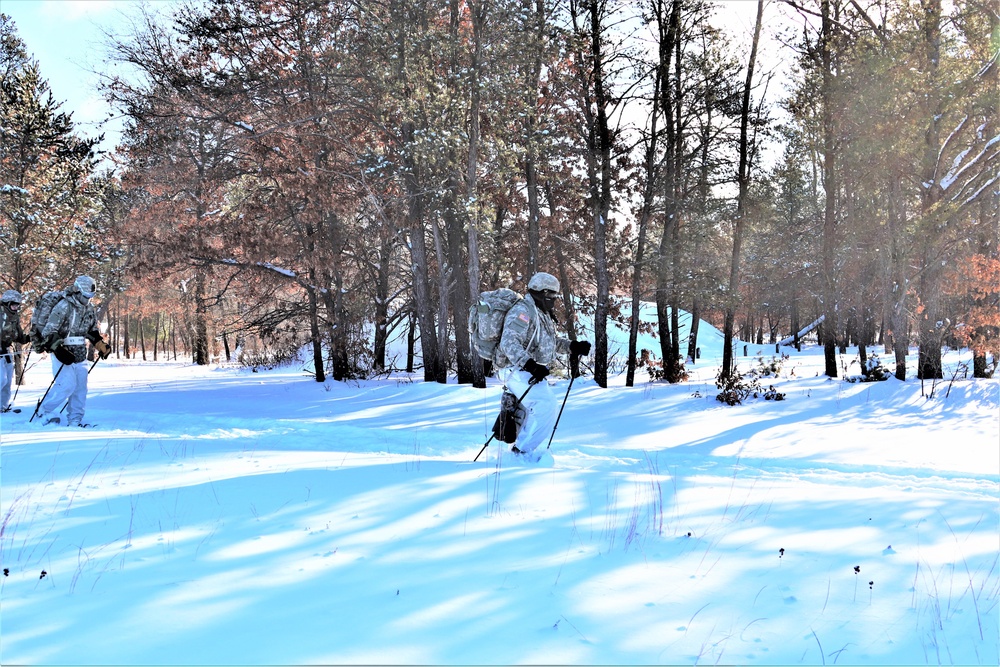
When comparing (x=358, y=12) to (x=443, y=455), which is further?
(x=358, y=12)

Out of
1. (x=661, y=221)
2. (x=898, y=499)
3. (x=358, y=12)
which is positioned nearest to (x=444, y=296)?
(x=358, y=12)

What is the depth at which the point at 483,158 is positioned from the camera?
15664 mm

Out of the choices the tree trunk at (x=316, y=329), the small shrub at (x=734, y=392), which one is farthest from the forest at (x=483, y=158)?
the small shrub at (x=734, y=392)

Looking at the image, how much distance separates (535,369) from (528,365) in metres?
0.09

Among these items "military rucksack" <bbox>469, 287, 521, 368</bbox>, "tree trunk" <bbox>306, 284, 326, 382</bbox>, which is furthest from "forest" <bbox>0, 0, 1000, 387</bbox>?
"military rucksack" <bbox>469, 287, 521, 368</bbox>

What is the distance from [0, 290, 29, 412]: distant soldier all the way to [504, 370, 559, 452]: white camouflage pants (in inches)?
368

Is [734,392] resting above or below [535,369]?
below

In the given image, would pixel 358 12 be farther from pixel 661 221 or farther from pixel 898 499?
pixel 898 499

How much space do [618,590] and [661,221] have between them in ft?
60.8

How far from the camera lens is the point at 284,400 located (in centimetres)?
1446

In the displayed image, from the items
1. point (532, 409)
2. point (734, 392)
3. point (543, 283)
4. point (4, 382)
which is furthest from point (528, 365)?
point (4, 382)

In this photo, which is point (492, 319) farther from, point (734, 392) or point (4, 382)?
point (4, 382)

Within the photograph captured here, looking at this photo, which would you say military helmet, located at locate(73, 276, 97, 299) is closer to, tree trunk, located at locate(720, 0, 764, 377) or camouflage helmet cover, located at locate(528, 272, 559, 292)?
camouflage helmet cover, located at locate(528, 272, 559, 292)

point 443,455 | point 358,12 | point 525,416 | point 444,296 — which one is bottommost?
point 443,455
